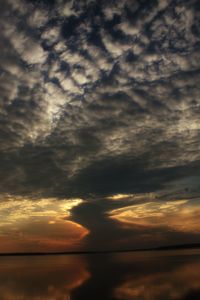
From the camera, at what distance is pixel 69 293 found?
2105 cm

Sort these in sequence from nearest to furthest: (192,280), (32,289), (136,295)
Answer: (136,295)
(32,289)
(192,280)

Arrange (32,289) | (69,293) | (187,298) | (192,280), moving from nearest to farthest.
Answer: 1. (187,298)
2. (69,293)
3. (32,289)
4. (192,280)

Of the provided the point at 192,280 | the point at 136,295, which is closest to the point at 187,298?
the point at 136,295

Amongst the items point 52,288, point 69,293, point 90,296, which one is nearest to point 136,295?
point 90,296

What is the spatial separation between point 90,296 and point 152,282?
7139 millimetres

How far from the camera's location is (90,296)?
770 inches

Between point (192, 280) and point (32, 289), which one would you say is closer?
point (32, 289)

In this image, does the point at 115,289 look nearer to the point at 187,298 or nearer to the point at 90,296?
the point at 90,296

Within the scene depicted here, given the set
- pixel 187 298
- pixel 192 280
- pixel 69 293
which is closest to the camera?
pixel 187 298

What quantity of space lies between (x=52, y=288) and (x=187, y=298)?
1098 centimetres

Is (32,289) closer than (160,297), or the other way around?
(160,297)

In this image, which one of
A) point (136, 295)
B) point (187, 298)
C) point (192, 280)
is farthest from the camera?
point (192, 280)

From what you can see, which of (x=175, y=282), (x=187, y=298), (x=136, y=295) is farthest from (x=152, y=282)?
(x=187, y=298)

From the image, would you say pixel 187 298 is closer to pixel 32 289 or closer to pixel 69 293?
pixel 69 293
